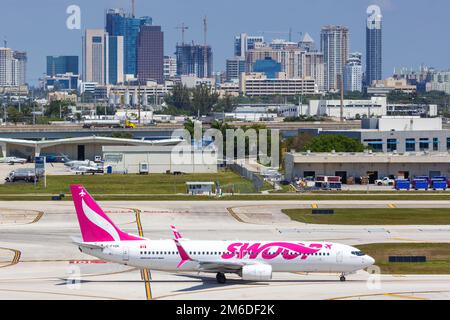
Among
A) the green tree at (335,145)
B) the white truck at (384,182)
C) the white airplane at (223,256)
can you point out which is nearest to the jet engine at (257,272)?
the white airplane at (223,256)

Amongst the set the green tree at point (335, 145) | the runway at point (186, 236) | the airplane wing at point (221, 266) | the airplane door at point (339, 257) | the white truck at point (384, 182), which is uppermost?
the green tree at point (335, 145)

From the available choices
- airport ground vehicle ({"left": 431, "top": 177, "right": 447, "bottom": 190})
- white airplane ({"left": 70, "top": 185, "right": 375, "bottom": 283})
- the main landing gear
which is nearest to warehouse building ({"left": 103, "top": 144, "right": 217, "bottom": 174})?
airport ground vehicle ({"left": 431, "top": 177, "right": 447, "bottom": 190})

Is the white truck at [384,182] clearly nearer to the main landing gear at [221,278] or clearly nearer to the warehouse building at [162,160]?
the warehouse building at [162,160]

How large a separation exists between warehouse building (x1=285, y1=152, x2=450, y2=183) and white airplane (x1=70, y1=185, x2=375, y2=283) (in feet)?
253

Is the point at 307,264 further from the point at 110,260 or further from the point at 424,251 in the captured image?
the point at 424,251

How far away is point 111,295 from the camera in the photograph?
54.9m

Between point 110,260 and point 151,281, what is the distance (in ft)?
8.78

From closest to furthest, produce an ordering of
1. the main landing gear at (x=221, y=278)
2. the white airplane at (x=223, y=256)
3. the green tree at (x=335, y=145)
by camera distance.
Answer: the white airplane at (x=223, y=256) → the main landing gear at (x=221, y=278) → the green tree at (x=335, y=145)

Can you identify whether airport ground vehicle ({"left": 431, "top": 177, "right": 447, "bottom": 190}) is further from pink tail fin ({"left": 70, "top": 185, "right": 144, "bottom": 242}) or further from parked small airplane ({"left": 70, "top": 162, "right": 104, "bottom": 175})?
pink tail fin ({"left": 70, "top": 185, "right": 144, "bottom": 242})

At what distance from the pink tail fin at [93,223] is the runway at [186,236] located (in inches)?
94.5

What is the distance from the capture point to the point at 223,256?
59.5 meters

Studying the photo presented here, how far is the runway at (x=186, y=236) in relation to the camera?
56250mm
